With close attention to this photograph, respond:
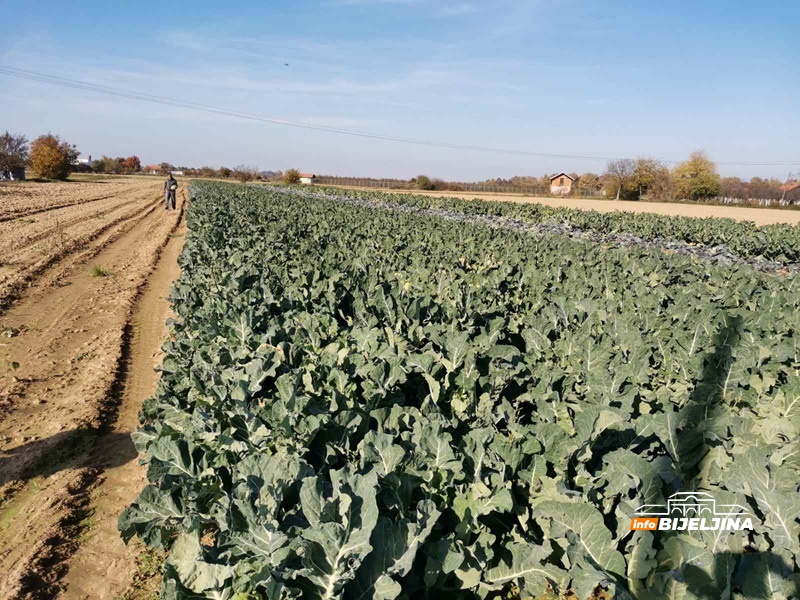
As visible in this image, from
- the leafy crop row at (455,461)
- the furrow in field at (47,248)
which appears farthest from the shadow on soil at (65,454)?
the furrow in field at (47,248)

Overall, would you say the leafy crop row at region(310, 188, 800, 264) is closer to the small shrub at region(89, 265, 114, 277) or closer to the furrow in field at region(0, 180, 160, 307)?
the small shrub at region(89, 265, 114, 277)

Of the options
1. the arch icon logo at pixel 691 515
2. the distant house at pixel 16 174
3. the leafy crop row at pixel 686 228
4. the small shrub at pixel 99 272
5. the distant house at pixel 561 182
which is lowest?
the small shrub at pixel 99 272

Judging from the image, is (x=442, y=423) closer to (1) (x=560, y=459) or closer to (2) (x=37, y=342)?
(1) (x=560, y=459)

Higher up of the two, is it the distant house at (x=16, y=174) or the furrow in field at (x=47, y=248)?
the distant house at (x=16, y=174)

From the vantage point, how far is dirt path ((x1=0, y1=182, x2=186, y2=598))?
3668 millimetres

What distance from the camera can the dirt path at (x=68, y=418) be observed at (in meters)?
3.67

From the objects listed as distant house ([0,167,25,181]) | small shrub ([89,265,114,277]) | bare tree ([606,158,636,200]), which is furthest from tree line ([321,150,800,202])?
small shrub ([89,265,114,277])

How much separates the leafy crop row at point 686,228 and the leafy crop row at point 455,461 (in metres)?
11.5

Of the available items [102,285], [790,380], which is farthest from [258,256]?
[790,380]

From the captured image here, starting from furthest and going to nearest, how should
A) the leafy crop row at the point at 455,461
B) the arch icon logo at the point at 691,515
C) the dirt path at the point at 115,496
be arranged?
the dirt path at the point at 115,496 < the arch icon logo at the point at 691,515 < the leafy crop row at the point at 455,461

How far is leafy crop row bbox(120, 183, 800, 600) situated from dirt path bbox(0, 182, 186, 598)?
1.00 metres

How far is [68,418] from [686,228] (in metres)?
25.4

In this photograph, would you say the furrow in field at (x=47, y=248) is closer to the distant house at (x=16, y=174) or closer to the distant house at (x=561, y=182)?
the distant house at (x=16, y=174)

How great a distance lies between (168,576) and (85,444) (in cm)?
396
